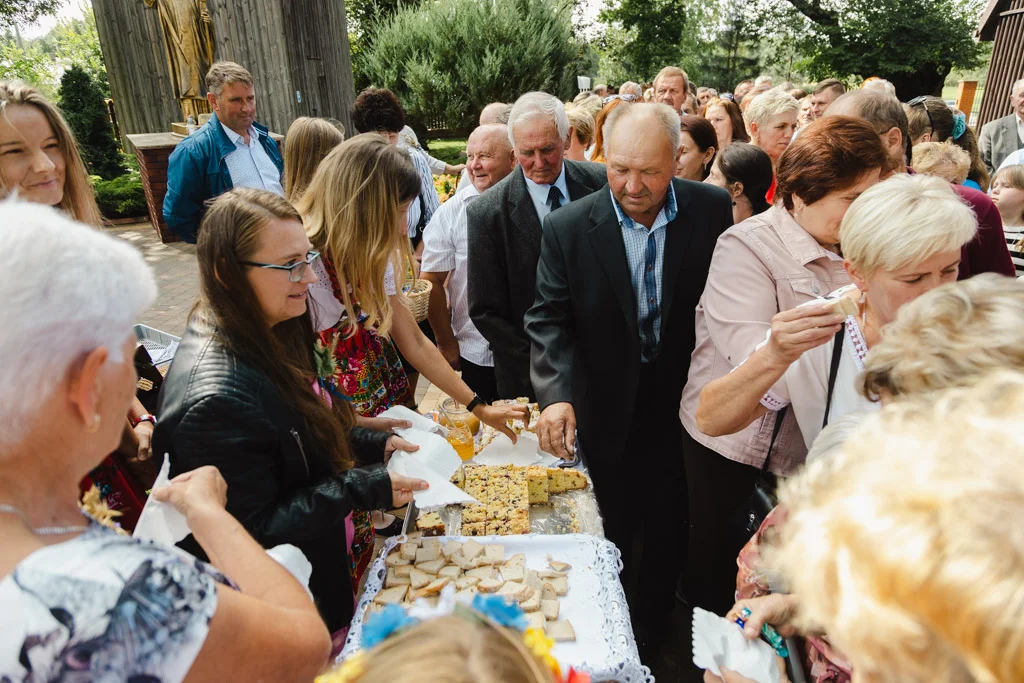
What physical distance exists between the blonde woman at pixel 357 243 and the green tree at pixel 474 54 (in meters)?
16.2

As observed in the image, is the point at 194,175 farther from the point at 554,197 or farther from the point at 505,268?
the point at 554,197

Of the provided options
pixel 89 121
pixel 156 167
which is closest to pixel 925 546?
pixel 156 167

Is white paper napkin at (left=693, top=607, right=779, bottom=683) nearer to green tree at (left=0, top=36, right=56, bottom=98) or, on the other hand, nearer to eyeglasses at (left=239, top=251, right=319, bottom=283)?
eyeglasses at (left=239, top=251, right=319, bottom=283)

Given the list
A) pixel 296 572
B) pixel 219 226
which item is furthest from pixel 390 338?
pixel 296 572

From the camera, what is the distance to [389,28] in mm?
18875

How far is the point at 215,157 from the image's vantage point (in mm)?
4738

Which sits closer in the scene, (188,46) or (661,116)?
(661,116)

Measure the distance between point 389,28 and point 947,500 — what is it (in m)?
21.0

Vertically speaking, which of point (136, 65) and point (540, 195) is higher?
point (136, 65)

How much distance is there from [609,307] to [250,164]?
3.56 meters

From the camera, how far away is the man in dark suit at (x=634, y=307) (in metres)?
2.61

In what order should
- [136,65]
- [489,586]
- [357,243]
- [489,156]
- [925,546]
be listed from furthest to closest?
[136,65] < [489,156] < [357,243] < [489,586] < [925,546]

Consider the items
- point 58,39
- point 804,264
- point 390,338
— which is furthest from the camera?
point 58,39

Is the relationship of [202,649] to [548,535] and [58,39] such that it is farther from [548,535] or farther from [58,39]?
[58,39]
